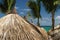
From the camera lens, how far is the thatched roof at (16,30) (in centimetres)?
582

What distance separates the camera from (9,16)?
20.6ft

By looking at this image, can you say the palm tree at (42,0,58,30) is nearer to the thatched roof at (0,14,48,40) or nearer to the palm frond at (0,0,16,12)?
the palm frond at (0,0,16,12)

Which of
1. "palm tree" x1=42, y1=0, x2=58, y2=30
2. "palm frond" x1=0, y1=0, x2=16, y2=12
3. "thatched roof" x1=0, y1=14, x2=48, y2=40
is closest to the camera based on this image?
"thatched roof" x1=0, y1=14, x2=48, y2=40

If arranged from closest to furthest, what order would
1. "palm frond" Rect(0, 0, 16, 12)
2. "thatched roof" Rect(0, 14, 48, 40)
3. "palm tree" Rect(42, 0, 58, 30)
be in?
"thatched roof" Rect(0, 14, 48, 40)
"palm tree" Rect(42, 0, 58, 30)
"palm frond" Rect(0, 0, 16, 12)

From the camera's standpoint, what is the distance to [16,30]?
594 cm

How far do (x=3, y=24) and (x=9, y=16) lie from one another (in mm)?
351

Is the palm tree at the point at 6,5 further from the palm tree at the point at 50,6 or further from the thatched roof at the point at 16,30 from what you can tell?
the thatched roof at the point at 16,30

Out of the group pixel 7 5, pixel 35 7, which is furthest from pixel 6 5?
pixel 35 7

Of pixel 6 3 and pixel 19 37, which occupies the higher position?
pixel 19 37

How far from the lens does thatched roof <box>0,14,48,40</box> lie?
19.1ft

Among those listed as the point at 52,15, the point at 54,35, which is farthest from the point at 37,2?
the point at 54,35

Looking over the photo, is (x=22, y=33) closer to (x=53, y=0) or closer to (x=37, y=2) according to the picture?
(x=53, y=0)

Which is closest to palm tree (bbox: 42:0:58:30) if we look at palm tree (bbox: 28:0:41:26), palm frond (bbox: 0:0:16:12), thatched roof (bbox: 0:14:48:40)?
palm tree (bbox: 28:0:41:26)

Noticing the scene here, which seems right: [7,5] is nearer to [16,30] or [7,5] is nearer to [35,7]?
[35,7]
